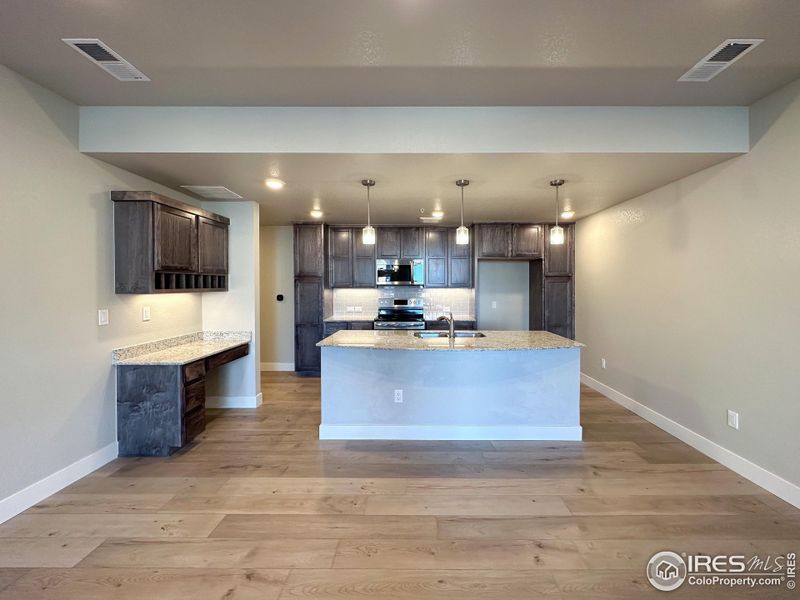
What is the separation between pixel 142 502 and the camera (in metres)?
2.44

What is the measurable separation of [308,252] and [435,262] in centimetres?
201

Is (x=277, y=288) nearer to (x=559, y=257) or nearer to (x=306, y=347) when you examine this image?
(x=306, y=347)

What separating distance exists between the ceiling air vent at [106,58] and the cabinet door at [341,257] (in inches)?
143

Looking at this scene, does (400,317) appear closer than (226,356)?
No

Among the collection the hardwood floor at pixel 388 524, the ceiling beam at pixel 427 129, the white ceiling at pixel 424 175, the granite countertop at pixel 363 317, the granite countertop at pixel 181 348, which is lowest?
the hardwood floor at pixel 388 524

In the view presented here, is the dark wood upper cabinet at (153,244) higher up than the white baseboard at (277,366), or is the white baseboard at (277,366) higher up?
the dark wood upper cabinet at (153,244)

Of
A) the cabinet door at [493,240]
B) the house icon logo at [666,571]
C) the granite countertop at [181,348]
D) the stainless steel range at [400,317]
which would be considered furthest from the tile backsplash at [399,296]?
the house icon logo at [666,571]

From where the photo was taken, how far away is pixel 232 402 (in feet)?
14.3

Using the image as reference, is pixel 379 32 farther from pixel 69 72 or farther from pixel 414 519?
pixel 414 519

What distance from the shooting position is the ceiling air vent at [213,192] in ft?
12.0

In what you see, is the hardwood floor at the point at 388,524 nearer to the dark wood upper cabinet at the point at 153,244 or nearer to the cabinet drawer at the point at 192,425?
the cabinet drawer at the point at 192,425

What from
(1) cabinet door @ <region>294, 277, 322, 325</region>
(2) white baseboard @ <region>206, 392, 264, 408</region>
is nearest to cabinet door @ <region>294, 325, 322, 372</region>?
(1) cabinet door @ <region>294, 277, 322, 325</region>

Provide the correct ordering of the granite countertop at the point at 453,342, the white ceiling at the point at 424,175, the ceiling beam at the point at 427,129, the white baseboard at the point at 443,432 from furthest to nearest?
1. the white baseboard at the point at 443,432
2. the granite countertop at the point at 453,342
3. the white ceiling at the point at 424,175
4. the ceiling beam at the point at 427,129

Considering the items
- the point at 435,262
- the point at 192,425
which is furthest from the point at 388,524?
the point at 435,262
